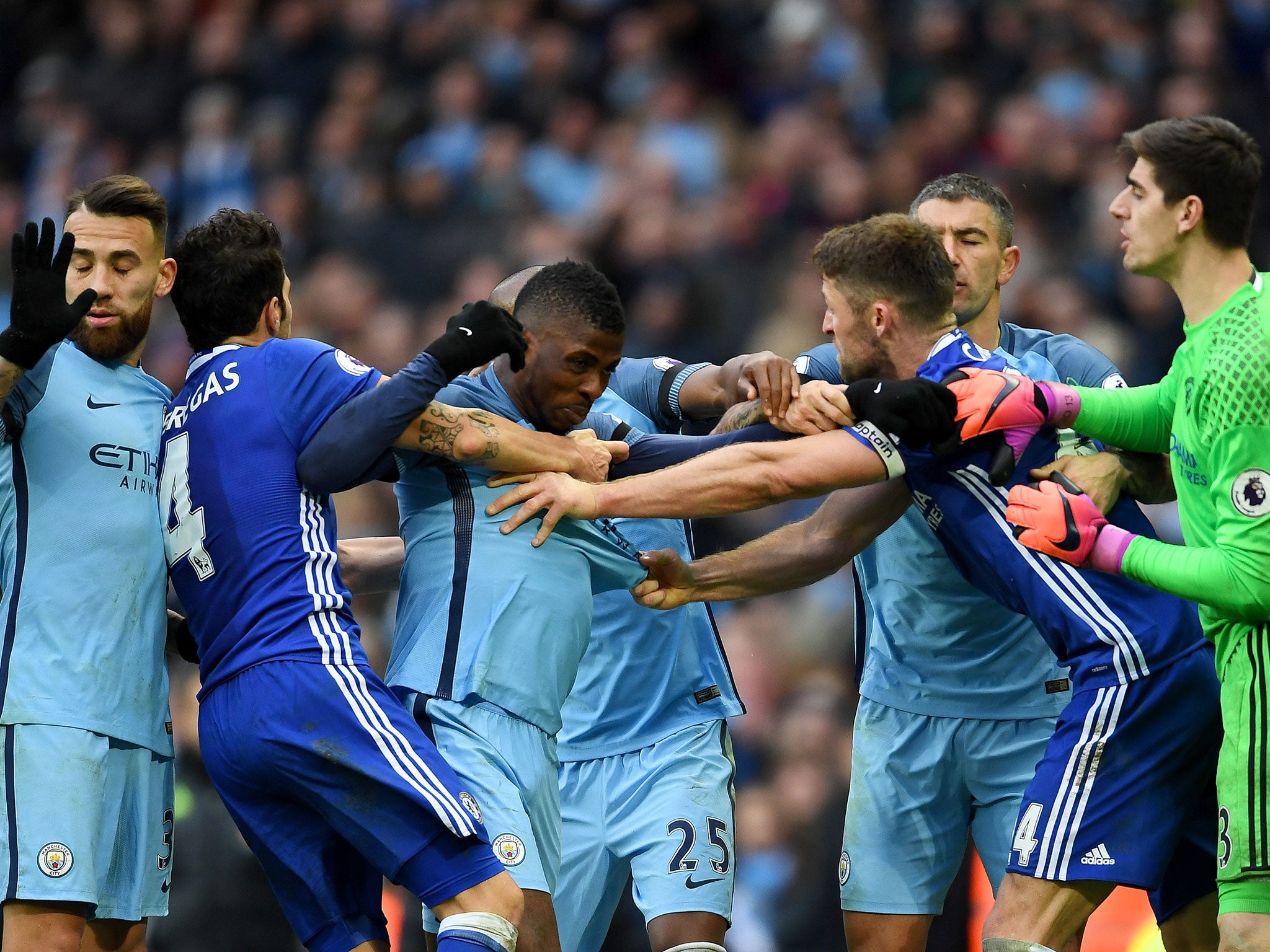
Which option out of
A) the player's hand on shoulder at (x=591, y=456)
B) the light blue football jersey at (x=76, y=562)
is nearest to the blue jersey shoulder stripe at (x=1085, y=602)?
the player's hand on shoulder at (x=591, y=456)

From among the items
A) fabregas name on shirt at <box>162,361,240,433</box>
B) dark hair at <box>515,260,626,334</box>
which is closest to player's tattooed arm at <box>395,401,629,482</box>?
dark hair at <box>515,260,626,334</box>

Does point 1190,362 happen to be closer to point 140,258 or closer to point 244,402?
point 244,402

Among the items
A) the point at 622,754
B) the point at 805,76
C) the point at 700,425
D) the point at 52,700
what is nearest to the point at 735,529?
the point at 700,425

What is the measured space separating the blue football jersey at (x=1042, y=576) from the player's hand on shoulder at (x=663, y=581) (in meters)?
0.70

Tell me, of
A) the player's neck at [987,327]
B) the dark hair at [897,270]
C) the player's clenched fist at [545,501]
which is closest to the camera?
the player's clenched fist at [545,501]

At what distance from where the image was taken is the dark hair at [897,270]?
15.4 ft

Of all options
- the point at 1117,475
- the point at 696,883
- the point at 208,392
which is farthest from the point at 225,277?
the point at 1117,475

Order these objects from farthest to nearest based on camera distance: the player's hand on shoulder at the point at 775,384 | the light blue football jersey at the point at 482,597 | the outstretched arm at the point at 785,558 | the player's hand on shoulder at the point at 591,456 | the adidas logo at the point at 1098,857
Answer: the player's hand on shoulder at the point at 775,384 < the outstretched arm at the point at 785,558 < the player's hand on shoulder at the point at 591,456 < the light blue football jersey at the point at 482,597 < the adidas logo at the point at 1098,857

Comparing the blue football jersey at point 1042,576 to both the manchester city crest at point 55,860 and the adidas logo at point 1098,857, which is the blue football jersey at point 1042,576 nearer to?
the adidas logo at point 1098,857

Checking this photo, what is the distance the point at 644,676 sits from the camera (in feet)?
17.5

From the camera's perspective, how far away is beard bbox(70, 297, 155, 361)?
15.3ft

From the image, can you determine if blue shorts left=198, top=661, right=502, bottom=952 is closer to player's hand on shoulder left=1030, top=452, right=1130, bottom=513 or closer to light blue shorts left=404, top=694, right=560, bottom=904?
light blue shorts left=404, top=694, right=560, bottom=904

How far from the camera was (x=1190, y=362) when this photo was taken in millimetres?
4152

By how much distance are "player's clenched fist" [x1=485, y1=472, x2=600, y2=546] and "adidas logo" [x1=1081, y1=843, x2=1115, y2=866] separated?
1.67 metres
